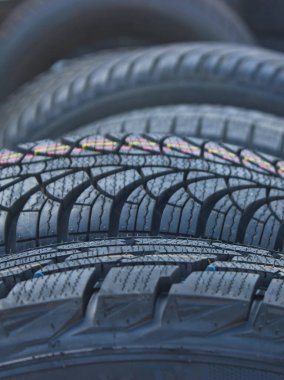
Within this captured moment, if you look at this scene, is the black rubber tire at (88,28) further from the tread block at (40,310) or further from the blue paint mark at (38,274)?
the tread block at (40,310)

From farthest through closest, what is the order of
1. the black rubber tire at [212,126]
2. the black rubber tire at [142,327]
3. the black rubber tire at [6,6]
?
the black rubber tire at [6,6] < the black rubber tire at [212,126] < the black rubber tire at [142,327]

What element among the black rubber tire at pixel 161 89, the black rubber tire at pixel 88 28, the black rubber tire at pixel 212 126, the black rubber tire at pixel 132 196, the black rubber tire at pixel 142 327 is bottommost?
the black rubber tire at pixel 142 327

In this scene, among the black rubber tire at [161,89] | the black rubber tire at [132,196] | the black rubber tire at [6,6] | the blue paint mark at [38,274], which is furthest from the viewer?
the black rubber tire at [6,6]

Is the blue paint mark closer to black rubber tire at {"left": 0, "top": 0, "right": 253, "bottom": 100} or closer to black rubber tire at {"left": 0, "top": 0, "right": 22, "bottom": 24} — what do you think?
black rubber tire at {"left": 0, "top": 0, "right": 253, "bottom": 100}

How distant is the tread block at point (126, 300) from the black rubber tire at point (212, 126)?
5.50 feet

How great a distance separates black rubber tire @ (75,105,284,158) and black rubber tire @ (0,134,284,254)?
70cm

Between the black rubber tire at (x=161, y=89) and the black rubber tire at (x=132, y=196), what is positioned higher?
the black rubber tire at (x=161, y=89)

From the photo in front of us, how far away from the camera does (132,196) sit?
275 cm

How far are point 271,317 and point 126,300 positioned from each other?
13.2 inches

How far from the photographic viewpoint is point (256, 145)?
372 cm

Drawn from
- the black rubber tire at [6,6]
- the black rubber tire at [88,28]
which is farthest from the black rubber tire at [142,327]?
the black rubber tire at [6,6]

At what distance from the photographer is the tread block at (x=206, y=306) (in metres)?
2.04

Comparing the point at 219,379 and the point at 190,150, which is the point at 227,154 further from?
the point at 219,379

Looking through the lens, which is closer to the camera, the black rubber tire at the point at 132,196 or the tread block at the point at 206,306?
the tread block at the point at 206,306
